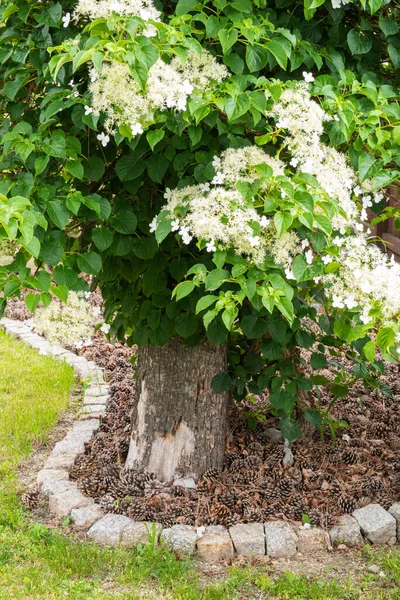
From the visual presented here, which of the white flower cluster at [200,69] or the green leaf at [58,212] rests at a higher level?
the white flower cluster at [200,69]

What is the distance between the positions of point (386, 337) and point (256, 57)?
0.91 m

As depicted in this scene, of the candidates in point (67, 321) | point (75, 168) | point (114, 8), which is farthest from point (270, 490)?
point (114, 8)

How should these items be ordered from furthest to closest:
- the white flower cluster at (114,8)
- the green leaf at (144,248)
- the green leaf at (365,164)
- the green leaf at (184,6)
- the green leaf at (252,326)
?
the green leaf at (252,326) < the green leaf at (144,248) < the green leaf at (365,164) < the green leaf at (184,6) < the white flower cluster at (114,8)

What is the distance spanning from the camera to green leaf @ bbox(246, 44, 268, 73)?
87.8 inches

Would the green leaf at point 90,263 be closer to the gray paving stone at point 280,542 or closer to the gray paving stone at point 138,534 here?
the gray paving stone at point 138,534

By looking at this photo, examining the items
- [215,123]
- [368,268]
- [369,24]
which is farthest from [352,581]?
[369,24]

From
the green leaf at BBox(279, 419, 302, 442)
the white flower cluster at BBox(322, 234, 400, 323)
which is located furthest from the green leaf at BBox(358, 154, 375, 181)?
the green leaf at BBox(279, 419, 302, 442)

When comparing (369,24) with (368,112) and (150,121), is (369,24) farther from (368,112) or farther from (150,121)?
(150,121)

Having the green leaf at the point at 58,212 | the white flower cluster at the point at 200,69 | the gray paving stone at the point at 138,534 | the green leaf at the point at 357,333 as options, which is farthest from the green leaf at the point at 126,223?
the gray paving stone at the point at 138,534

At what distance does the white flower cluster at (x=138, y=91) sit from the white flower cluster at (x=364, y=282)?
0.69 metres

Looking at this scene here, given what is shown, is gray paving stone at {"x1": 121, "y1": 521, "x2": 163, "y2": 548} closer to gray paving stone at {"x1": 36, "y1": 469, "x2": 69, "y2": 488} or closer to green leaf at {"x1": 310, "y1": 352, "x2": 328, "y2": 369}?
gray paving stone at {"x1": 36, "y1": 469, "x2": 69, "y2": 488}

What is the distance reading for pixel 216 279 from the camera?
212 centimetres

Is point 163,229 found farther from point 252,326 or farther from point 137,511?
point 137,511

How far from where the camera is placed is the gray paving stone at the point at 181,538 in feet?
10.1
